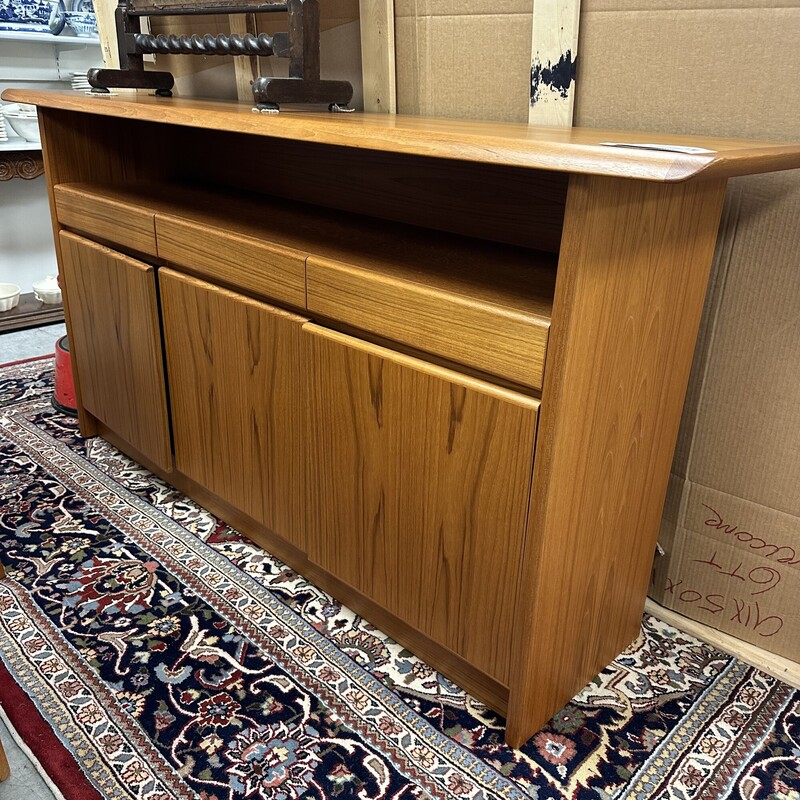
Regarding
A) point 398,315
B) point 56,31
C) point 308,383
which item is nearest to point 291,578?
point 308,383

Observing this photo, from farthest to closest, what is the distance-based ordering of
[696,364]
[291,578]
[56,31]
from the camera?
[56,31]
[291,578]
[696,364]

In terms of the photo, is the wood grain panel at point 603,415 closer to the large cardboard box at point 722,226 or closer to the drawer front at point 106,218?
the large cardboard box at point 722,226

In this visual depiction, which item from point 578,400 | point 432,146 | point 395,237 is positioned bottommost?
point 578,400

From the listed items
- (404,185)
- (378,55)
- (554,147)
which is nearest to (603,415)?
(554,147)

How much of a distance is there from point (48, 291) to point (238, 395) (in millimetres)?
2117

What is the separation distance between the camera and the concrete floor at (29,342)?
2.97 meters

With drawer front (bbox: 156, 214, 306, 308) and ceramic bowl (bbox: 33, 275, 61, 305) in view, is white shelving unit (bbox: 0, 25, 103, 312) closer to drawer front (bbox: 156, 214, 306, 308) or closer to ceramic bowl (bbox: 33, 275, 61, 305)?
ceramic bowl (bbox: 33, 275, 61, 305)

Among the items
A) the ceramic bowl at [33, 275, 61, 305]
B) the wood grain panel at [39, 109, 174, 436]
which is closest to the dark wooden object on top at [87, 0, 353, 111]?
the wood grain panel at [39, 109, 174, 436]

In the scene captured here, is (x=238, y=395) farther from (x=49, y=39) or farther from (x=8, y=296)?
(x=49, y=39)

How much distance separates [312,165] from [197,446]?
0.74m

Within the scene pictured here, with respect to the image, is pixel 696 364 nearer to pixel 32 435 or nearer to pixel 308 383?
pixel 308 383

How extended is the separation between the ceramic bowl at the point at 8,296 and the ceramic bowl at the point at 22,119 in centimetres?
62

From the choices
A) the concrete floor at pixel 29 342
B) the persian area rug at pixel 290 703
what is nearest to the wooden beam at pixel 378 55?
the persian area rug at pixel 290 703

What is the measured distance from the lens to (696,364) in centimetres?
141
